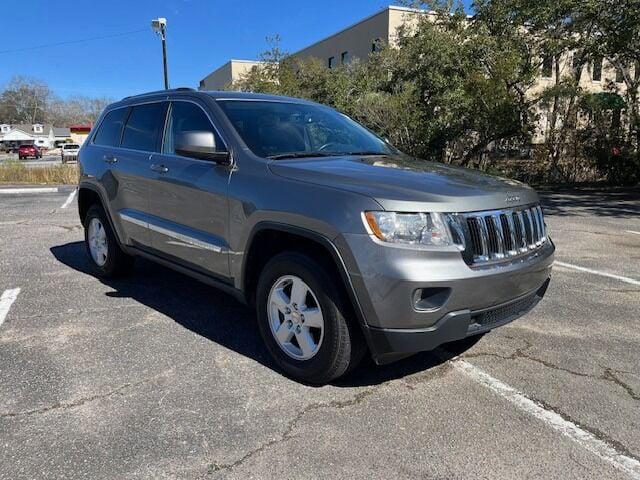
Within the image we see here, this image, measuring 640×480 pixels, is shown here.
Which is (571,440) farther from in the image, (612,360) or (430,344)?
(612,360)

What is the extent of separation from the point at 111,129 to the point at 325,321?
360cm

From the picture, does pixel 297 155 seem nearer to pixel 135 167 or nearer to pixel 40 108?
pixel 135 167

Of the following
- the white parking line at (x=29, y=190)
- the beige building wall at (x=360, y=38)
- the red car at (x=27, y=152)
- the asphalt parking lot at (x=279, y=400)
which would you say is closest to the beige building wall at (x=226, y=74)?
the beige building wall at (x=360, y=38)

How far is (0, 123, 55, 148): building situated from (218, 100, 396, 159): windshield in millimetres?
102051

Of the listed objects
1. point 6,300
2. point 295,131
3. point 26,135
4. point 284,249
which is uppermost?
point 26,135

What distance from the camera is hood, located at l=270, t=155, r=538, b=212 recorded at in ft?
9.70

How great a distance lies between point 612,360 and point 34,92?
136741mm

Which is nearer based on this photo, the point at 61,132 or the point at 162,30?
the point at 162,30

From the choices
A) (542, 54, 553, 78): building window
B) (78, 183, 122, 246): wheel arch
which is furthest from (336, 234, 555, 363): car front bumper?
(542, 54, 553, 78): building window

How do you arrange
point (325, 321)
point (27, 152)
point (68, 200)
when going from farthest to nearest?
point (27, 152), point (68, 200), point (325, 321)

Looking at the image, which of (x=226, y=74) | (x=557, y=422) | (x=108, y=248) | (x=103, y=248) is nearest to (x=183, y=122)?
(x=108, y=248)

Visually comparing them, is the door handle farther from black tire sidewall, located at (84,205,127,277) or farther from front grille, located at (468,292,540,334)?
front grille, located at (468,292,540,334)

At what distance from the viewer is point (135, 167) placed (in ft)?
15.7

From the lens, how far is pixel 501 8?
16859 millimetres
